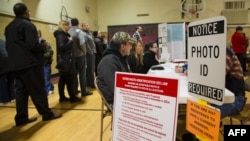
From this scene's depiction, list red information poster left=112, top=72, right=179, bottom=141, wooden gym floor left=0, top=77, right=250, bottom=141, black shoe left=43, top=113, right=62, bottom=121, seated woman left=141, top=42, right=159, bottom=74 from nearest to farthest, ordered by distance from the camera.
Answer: red information poster left=112, top=72, right=179, bottom=141 < wooden gym floor left=0, top=77, right=250, bottom=141 < black shoe left=43, top=113, right=62, bottom=121 < seated woman left=141, top=42, right=159, bottom=74

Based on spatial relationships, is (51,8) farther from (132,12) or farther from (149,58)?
(132,12)

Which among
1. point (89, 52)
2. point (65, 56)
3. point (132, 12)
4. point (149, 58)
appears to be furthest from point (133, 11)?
point (149, 58)

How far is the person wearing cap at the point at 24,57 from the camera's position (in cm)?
307

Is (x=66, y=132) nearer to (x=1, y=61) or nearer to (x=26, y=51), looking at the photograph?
(x=26, y=51)

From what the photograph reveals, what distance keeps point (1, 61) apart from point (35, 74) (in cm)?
67

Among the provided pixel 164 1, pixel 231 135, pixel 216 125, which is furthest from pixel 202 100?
pixel 164 1

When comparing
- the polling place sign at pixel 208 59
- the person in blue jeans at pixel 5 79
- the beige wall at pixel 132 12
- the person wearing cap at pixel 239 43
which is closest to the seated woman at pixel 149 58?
the person in blue jeans at pixel 5 79

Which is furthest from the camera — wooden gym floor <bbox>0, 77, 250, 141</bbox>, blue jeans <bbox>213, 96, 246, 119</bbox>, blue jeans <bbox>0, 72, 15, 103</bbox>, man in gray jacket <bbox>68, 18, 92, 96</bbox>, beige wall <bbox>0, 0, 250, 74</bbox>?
beige wall <bbox>0, 0, 250, 74</bbox>

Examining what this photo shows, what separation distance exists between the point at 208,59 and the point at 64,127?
253cm

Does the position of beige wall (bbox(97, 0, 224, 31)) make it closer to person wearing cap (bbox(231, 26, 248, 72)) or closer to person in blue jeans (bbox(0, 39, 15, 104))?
person wearing cap (bbox(231, 26, 248, 72))

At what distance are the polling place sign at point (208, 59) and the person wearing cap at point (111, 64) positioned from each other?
97 centimetres

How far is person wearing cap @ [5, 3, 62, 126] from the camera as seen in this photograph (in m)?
3.07

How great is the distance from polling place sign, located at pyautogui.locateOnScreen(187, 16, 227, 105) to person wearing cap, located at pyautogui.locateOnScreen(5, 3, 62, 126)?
7.88 ft

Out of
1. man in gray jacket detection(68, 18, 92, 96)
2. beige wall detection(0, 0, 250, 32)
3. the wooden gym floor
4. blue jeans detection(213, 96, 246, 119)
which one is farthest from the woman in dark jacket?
beige wall detection(0, 0, 250, 32)
